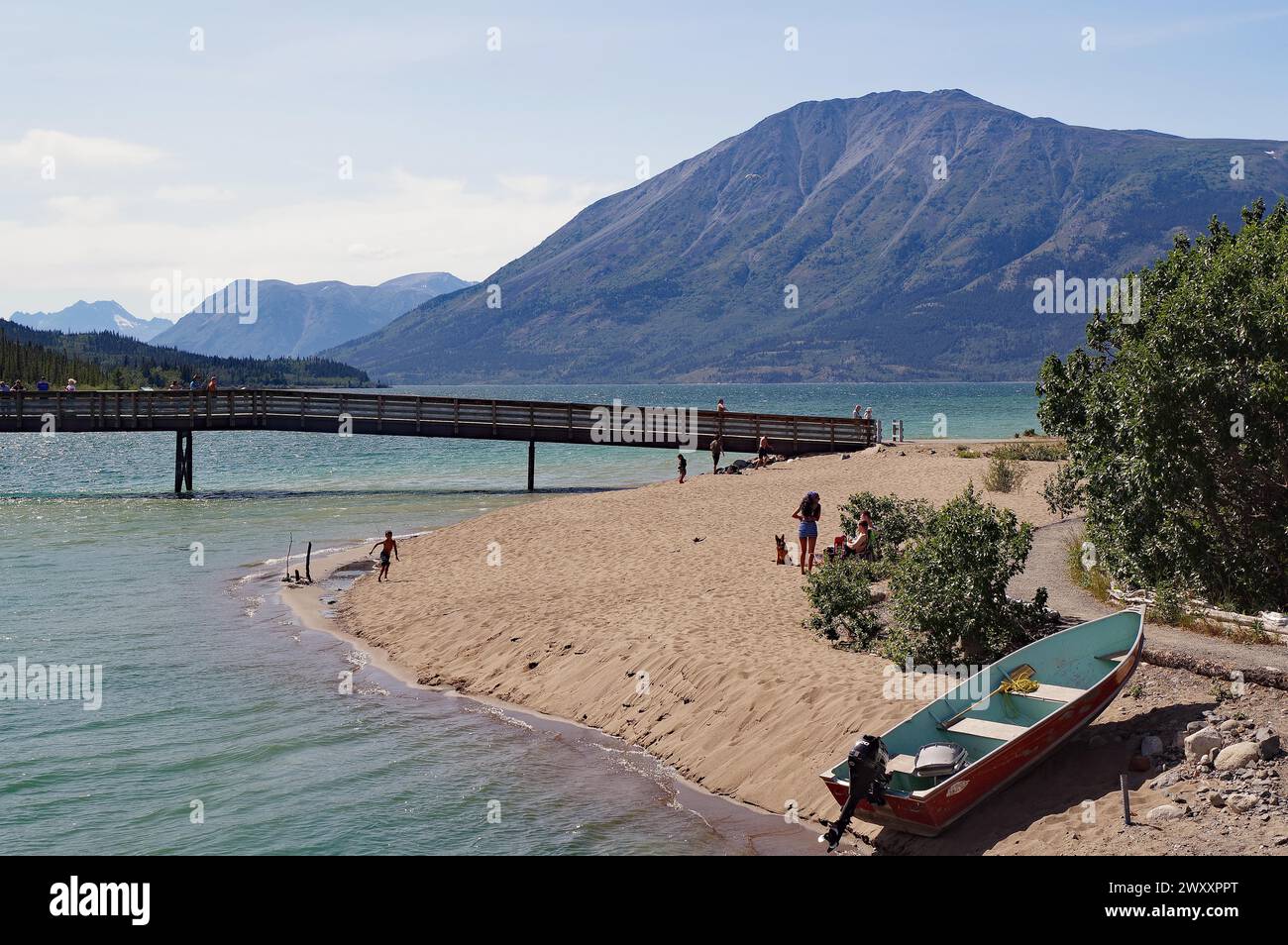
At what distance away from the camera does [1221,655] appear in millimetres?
13234

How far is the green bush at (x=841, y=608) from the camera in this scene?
1702 cm

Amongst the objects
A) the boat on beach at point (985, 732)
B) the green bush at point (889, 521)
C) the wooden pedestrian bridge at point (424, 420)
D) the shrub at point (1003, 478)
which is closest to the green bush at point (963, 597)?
the boat on beach at point (985, 732)

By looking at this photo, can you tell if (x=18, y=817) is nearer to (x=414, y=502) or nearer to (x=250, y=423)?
(x=414, y=502)

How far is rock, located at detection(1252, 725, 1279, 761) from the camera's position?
10.7m

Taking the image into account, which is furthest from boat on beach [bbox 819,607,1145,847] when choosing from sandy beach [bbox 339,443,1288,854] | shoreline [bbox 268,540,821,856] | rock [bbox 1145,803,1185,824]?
rock [bbox 1145,803,1185,824]

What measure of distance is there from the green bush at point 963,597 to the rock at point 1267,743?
415cm

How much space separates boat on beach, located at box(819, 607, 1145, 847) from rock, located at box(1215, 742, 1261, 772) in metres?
1.31

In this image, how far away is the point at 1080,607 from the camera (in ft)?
55.2

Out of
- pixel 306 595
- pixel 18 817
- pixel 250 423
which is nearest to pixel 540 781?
pixel 18 817

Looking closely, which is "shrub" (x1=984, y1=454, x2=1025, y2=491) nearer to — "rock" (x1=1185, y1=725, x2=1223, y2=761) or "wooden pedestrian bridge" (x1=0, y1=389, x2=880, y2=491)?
"wooden pedestrian bridge" (x1=0, y1=389, x2=880, y2=491)

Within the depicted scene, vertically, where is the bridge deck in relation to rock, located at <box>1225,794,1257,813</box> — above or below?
above

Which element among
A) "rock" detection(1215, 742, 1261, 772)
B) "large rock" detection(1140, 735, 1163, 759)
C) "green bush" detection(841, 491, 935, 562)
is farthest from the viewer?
"green bush" detection(841, 491, 935, 562)

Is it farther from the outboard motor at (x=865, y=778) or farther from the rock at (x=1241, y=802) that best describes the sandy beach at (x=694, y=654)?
the outboard motor at (x=865, y=778)
